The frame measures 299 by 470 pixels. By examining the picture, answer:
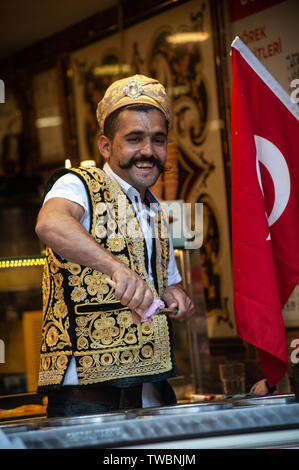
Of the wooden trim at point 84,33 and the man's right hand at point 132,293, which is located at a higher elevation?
the wooden trim at point 84,33

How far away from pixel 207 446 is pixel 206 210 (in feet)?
11.0

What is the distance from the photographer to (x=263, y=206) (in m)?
2.27

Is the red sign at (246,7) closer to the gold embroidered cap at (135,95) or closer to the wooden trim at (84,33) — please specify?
the wooden trim at (84,33)

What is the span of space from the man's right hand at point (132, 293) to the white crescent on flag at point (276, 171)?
2.74 ft

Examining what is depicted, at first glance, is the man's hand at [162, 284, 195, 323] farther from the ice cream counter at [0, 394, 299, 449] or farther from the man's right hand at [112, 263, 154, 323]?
the ice cream counter at [0, 394, 299, 449]

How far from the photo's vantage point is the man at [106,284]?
6.33 ft

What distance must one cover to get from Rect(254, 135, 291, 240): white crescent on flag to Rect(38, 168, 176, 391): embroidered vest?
→ 1.69ft

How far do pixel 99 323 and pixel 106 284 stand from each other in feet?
0.37

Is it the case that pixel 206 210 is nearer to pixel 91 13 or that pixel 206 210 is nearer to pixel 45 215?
pixel 91 13

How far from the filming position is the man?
6.33 ft

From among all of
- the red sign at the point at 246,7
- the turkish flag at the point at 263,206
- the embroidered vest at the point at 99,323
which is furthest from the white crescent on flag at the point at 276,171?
the red sign at the point at 246,7

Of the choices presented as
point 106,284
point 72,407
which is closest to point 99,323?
point 106,284

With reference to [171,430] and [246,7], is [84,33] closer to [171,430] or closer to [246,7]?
[246,7]
